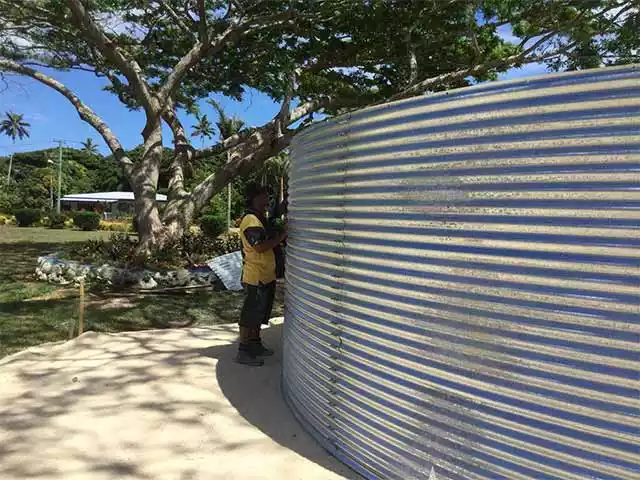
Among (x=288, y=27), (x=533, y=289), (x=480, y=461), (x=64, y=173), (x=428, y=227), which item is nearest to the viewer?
(x=533, y=289)

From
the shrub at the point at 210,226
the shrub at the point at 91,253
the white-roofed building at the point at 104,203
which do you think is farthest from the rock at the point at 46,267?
the white-roofed building at the point at 104,203

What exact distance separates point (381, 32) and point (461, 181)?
14.0 m

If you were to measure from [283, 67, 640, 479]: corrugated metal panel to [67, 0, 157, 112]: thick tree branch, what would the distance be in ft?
36.9

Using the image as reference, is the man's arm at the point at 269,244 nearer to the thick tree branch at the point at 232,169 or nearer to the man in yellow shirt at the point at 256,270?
the man in yellow shirt at the point at 256,270

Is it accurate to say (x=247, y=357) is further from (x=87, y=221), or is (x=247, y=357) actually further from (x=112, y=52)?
(x=87, y=221)

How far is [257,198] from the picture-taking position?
5.54 metres

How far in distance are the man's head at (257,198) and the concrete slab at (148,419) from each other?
1687mm

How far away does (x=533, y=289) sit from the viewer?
7.93 ft

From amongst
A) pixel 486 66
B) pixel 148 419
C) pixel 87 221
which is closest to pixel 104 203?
pixel 87 221

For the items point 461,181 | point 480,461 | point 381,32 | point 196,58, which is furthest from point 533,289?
point 381,32

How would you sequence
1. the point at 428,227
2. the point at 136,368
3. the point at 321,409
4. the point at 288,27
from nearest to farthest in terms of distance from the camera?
the point at 428,227 → the point at 321,409 → the point at 136,368 → the point at 288,27

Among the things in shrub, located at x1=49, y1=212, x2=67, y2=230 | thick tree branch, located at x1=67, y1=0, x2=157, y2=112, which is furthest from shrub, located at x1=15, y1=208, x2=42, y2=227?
thick tree branch, located at x1=67, y1=0, x2=157, y2=112

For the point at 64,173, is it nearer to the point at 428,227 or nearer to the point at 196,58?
the point at 196,58

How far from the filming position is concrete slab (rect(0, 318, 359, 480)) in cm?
359
